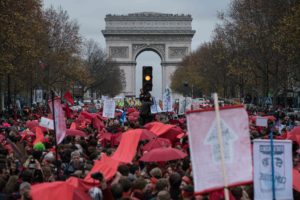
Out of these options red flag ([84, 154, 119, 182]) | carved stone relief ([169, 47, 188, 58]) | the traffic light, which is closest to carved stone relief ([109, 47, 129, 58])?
carved stone relief ([169, 47, 188, 58])

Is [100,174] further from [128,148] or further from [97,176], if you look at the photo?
[128,148]

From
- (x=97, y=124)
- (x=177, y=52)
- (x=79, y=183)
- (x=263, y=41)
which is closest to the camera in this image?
(x=79, y=183)

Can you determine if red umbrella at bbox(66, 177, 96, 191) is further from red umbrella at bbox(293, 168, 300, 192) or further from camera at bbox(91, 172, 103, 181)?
red umbrella at bbox(293, 168, 300, 192)

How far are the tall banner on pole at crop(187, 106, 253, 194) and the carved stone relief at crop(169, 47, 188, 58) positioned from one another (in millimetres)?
122531

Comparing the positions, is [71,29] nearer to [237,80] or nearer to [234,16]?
[234,16]

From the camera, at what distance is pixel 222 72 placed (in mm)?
77812

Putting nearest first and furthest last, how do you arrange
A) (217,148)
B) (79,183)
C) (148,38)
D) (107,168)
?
(217,148), (79,183), (107,168), (148,38)

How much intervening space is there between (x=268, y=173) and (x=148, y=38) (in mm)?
121399

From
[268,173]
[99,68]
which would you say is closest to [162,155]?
[268,173]

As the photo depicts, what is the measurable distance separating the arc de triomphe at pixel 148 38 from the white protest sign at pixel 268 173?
11576 centimetres

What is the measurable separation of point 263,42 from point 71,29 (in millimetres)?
20784

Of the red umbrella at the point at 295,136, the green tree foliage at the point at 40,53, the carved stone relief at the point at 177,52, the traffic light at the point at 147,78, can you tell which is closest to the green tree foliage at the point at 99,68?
the green tree foliage at the point at 40,53

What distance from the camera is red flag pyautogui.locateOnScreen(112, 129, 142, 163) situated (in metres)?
11.4

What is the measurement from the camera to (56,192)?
8250 millimetres
